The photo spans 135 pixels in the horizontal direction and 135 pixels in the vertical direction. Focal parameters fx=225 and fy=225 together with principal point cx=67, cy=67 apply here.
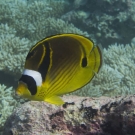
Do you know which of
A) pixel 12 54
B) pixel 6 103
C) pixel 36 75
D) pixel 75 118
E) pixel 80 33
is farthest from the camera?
pixel 80 33

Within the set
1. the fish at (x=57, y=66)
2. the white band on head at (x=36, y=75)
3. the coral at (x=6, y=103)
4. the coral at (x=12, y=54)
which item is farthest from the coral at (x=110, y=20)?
the white band on head at (x=36, y=75)

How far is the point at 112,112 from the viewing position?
202 centimetres

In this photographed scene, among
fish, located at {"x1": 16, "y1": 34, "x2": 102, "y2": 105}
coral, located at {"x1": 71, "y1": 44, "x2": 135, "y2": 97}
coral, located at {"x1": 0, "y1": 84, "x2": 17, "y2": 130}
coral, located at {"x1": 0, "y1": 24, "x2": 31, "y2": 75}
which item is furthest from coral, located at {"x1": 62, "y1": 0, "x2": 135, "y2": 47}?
fish, located at {"x1": 16, "y1": 34, "x2": 102, "y2": 105}

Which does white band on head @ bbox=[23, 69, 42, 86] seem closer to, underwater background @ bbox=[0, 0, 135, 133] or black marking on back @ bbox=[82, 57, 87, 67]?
black marking on back @ bbox=[82, 57, 87, 67]

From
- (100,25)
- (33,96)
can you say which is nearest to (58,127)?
(33,96)

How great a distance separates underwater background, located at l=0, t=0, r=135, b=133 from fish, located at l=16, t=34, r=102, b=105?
2.63 m

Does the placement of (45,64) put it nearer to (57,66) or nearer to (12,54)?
(57,66)

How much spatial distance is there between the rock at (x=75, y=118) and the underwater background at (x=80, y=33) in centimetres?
146

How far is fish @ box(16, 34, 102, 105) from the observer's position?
1.19 metres

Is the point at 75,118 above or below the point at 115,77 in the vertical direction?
below

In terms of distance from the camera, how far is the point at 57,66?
122cm

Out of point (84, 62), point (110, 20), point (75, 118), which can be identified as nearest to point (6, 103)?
point (75, 118)

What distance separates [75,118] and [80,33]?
4.92m

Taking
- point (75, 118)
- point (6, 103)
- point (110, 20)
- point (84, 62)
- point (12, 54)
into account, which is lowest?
point (6, 103)
